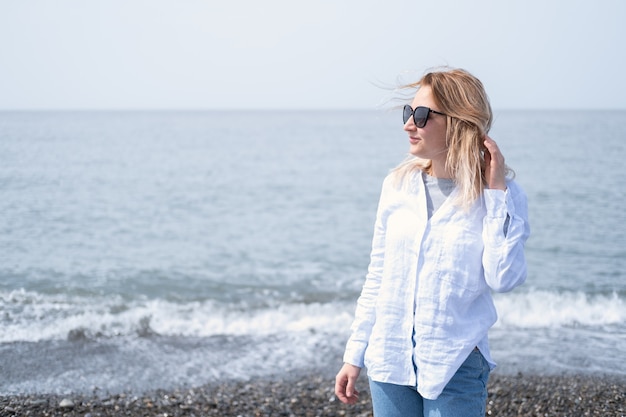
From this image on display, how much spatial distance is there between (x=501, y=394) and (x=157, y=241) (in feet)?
45.8

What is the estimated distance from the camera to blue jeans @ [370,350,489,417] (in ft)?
9.05

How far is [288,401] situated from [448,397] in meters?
4.63

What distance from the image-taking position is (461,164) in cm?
284

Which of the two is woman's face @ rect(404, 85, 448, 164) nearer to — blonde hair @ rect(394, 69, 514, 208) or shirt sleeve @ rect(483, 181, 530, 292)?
blonde hair @ rect(394, 69, 514, 208)

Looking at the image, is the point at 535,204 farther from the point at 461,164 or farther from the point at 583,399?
the point at 461,164

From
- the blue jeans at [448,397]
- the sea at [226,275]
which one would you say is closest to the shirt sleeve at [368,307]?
the blue jeans at [448,397]

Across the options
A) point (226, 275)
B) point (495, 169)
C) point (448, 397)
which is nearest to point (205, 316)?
point (226, 275)

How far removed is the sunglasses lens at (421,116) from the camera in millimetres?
2941

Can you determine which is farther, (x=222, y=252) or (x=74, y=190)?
(x=74, y=190)

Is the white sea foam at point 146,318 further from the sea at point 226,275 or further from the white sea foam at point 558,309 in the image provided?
the white sea foam at point 558,309

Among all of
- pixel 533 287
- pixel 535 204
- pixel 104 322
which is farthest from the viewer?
pixel 535 204

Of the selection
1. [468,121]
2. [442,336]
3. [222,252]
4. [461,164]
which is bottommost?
[222,252]

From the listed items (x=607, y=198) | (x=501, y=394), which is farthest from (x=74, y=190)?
(x=501, y=394)

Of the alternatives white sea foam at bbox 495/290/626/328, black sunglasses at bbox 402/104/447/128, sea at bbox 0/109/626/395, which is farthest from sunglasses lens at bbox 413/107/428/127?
white sea foam at bbox 495/290/626/328
